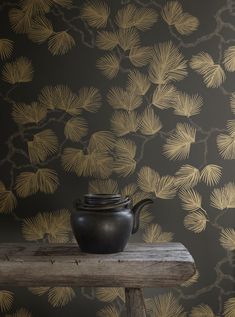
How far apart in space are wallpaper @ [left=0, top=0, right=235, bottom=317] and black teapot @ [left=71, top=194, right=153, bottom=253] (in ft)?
1.39

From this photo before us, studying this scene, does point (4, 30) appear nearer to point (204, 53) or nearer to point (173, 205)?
point (204, 53)

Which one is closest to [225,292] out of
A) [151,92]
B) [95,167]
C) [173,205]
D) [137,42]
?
[173,205]

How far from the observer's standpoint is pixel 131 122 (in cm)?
254

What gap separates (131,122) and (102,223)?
A: 72 centimetres

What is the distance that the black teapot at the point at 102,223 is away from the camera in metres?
2.02

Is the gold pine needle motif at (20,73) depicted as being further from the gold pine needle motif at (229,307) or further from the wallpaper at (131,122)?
the gold pine needle motif at (229,307)

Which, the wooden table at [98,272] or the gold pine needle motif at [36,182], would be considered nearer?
the wooden table at [98,272]

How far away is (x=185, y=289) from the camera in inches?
98.9

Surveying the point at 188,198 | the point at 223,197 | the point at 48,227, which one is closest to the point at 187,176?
the point at 188,198

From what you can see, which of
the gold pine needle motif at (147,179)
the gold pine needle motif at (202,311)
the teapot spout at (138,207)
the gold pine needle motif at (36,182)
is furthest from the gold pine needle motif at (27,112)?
the gold pine needle motif at (202,311)

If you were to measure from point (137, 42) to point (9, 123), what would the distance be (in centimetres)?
82

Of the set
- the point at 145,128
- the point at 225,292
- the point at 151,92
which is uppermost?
the point at 151,92

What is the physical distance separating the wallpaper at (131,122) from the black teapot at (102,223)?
0.42 m

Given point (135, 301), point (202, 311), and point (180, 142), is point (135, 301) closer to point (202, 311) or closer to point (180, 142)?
point (202, 311)
